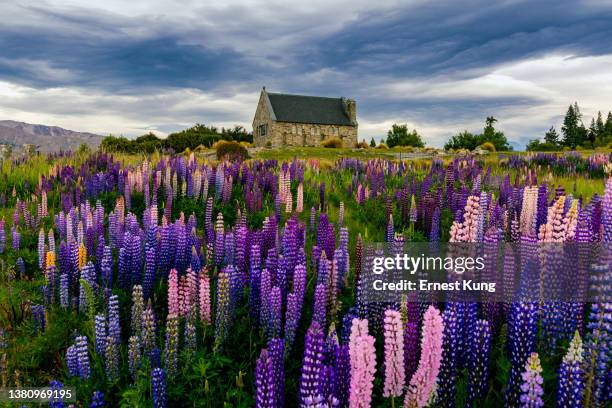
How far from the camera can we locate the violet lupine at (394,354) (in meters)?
3.01

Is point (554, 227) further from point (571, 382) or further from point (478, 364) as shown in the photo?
point (571, 382)

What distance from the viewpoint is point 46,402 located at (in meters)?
3.96

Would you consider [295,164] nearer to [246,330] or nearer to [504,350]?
[246,330]

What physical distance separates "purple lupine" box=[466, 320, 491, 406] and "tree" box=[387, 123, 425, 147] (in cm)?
11575

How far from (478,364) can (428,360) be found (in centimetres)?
57

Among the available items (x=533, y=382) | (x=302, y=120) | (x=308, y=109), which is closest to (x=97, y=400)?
(x=533, y=382)

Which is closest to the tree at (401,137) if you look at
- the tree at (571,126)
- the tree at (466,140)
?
the tree at (466,140)

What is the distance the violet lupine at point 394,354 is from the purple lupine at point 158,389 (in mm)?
1530

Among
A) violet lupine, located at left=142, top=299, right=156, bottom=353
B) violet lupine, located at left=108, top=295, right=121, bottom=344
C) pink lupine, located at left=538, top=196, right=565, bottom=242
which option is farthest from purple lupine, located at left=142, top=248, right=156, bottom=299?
pink lupine, located at left=538, top=196, right=565, bottom=242

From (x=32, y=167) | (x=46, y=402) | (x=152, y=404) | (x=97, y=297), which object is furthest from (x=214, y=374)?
(x=32, y=167)

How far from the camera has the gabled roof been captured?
89.4 metres

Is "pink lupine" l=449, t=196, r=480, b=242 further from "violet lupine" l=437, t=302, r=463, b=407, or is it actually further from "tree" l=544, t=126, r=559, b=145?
"tree" l=544, t=126, r=559, b=145

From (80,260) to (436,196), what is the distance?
552 cm

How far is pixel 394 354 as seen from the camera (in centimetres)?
309
